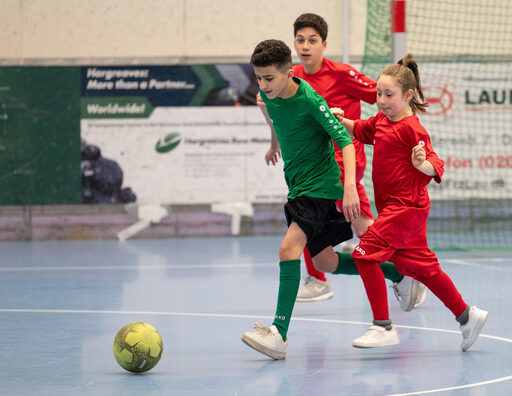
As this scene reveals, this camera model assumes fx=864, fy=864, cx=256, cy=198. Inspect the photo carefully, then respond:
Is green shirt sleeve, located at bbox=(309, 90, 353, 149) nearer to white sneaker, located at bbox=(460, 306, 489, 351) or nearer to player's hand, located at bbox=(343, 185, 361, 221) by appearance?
player's hand, located at bbox=(343, 185, 361, 221)

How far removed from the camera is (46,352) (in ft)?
14.6

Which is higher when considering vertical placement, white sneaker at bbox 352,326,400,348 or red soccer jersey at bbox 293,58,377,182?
red soccer jersey at bbox 293,58,377,182

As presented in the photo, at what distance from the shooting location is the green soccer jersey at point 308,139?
169 inches

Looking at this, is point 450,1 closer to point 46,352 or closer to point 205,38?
point 205,38

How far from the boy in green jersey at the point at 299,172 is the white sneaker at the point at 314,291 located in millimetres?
1363

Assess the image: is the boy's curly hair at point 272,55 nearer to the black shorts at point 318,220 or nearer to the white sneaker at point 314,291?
the black shorts at point 318,220

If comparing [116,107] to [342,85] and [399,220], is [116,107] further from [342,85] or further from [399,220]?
[399,220]

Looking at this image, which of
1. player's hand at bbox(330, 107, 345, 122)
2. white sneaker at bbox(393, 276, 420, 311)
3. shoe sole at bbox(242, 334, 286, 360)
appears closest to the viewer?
shoe sole at bbox(242, 334, 286, 360)

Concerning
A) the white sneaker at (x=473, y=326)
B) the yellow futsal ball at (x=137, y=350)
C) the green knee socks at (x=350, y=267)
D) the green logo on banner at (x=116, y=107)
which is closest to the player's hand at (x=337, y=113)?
the green knee socks at (x=350, y=267)

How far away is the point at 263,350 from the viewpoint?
4.12 metres

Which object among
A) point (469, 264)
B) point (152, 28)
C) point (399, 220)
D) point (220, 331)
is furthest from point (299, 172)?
point (152, 28)

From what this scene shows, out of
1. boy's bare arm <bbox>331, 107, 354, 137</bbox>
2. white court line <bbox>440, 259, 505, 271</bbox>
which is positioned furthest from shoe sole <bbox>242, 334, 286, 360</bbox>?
white court line <bbox>440, 259, 505, 271</bbox>

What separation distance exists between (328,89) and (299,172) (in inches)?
53.1

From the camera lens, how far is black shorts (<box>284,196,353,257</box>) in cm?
431
